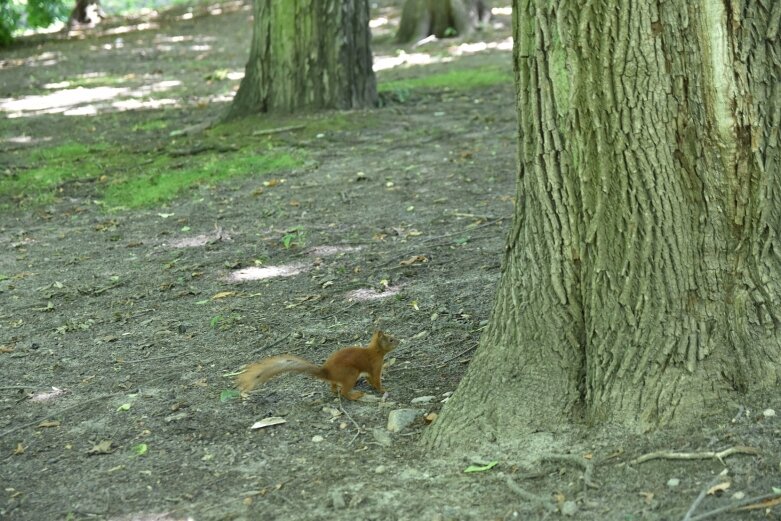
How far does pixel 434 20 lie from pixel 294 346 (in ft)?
37.9

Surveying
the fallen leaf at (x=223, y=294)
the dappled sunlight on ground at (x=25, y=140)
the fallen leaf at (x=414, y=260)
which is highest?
the dappled sunlight on ground at (x=25, y=140)

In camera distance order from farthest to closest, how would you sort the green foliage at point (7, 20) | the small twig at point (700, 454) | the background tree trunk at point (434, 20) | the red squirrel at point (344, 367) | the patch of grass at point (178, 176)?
the green foliage at point (7, 20), the background tree trunk at point (434, 20), the patch of grass at point (178, 176), the red squirrel at point (344, 367), the small twig at point (700, 454)

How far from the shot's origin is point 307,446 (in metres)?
3.85

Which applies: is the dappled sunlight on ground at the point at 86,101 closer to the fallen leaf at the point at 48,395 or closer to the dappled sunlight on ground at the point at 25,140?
the dappled sunlight on ground at the point at 25,140

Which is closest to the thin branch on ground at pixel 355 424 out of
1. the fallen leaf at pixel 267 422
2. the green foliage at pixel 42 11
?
the fallen leaf at pixel 267 422

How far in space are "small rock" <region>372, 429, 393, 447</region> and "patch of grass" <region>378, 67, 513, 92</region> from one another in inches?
290

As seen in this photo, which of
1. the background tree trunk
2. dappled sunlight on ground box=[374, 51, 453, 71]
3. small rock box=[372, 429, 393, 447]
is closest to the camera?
small rock box=[372, 429, 393, 447]

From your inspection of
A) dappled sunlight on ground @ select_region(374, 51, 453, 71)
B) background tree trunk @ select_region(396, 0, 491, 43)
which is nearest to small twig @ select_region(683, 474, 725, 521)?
dappled sunlight on ground @ select_region(374, 51, 453, 71)

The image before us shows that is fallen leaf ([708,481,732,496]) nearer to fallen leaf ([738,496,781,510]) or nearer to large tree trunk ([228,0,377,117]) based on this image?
fallen leaf ([738,496,781,510])

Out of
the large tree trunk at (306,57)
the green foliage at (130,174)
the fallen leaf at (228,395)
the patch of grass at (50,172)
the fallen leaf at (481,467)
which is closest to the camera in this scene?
the fallen leaf at (481,467)

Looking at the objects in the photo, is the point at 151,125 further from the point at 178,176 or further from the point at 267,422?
the point at 267,422

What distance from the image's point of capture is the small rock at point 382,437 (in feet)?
12.6

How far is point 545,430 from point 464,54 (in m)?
10.9

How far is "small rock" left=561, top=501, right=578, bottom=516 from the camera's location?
10.4 feet
